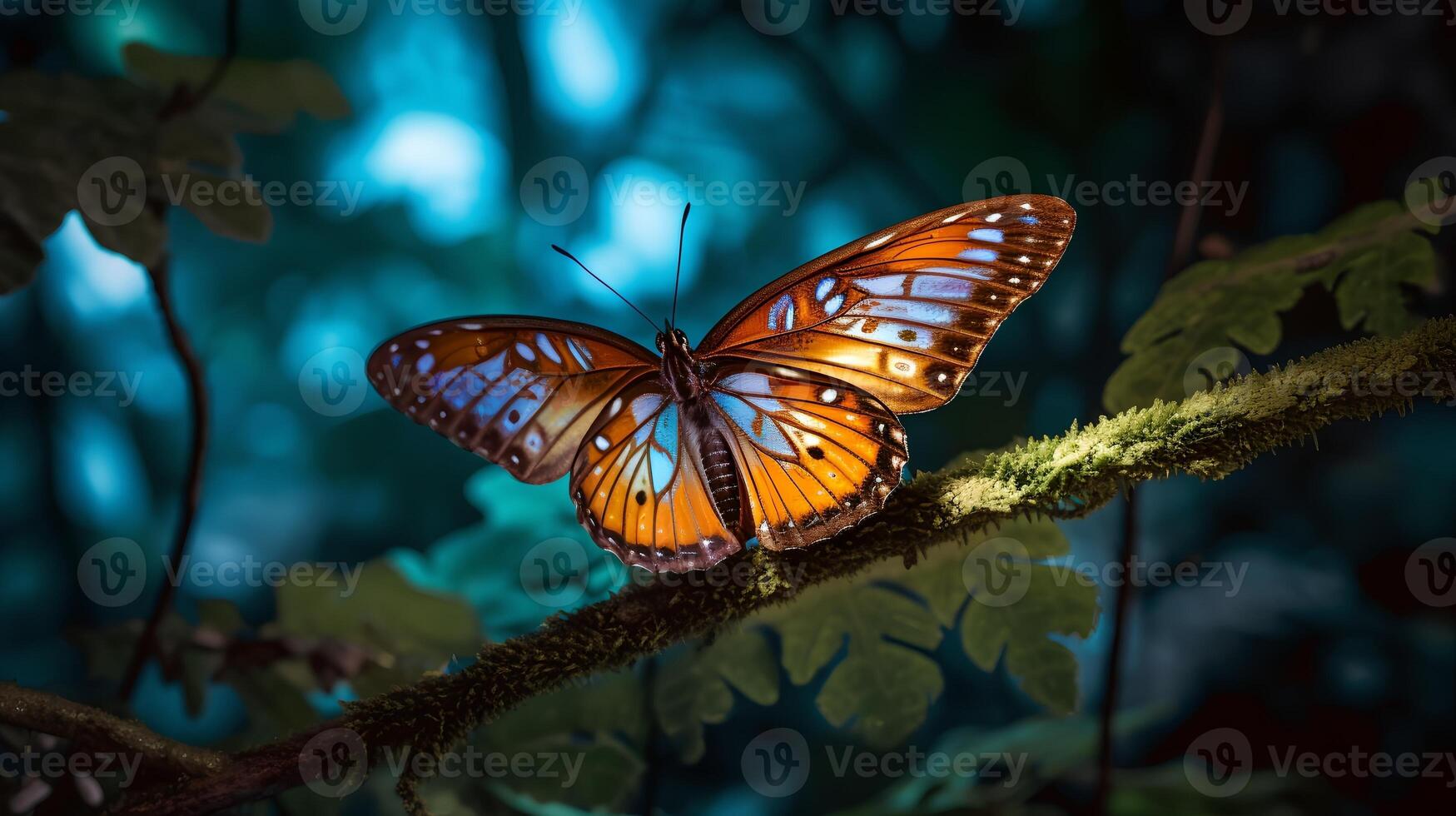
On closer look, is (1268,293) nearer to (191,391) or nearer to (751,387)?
(751,387)

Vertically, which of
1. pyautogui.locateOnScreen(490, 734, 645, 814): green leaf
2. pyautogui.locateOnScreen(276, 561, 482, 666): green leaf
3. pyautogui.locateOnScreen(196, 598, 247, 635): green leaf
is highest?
pyautogui.locateOnScreen(276, 561, 482, 666): green leaf

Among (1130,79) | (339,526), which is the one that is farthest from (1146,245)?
(339,526)

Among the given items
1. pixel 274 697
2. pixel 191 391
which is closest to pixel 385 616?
pixel 274 697

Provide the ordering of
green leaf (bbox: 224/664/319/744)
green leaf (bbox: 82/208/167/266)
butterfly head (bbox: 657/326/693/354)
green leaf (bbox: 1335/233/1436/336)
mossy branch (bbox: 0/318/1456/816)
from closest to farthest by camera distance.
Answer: mossy branch (bbox: 0/318/1456/816), butterfly head (bbox: 657/326/693/354), green leaf (bbox: 1335/233/1436/336), green leaf (bbox: 82/208/167/266), green leaf (bbox: 224/664/319/744)

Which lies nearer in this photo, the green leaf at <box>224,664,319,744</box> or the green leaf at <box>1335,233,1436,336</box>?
the green leaf at <box>1335,233,1436,336</box>

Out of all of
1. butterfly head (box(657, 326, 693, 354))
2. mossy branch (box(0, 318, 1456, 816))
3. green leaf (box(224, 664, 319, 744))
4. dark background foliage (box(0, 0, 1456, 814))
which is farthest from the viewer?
dark background foliage (box(0, 0, 1456, 814))

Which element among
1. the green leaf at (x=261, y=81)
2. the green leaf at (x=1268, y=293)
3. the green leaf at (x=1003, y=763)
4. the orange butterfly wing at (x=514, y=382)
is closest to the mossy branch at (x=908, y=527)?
the orange butterfly wing at (x=514, y=382)

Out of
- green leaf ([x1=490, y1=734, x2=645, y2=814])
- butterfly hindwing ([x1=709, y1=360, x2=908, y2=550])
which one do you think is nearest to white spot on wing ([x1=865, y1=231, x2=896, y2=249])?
butterfly hindwing ([x1=709, y1=360, x2=908, y2=550])

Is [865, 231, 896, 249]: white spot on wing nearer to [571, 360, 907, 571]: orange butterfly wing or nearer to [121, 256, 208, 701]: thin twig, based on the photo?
[571, 360, 907, 571]: orange butterfly wing
